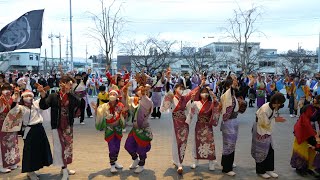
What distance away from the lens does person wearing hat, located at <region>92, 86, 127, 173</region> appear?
593 centimetres

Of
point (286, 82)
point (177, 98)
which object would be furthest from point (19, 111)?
point (286, 82)

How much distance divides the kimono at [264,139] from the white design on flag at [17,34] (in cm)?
663

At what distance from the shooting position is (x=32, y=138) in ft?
18.2

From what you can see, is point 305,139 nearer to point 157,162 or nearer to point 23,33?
point 157,162

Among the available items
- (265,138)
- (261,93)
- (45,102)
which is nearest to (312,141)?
(265,138)

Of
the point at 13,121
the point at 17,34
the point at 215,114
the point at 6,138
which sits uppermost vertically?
the point at 17,34

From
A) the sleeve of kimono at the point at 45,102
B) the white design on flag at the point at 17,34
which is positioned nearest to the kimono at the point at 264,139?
the sleeve of kimono at the point at 45,102

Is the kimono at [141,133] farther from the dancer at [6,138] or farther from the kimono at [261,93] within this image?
the kimono at [261,93]

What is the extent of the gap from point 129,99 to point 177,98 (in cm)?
91

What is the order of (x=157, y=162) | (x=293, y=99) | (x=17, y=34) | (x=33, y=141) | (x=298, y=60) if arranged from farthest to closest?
(x=298, y=60), (x=293, y=99), (x=17, y=34), (x=157, y=162), (x=33, y=141)

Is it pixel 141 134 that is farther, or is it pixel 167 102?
pixel 167 102

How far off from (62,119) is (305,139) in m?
4.18

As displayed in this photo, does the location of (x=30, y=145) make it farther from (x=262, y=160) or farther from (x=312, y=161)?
(x=312, y=161)

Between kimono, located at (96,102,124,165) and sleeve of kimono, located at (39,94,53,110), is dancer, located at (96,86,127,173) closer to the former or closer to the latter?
kimono, located at (96,102,124,165)
